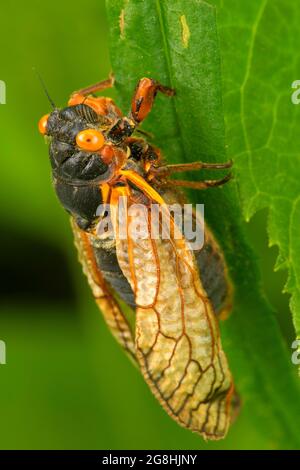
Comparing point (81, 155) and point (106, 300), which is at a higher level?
point (81, 155)

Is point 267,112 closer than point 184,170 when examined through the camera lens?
Yes

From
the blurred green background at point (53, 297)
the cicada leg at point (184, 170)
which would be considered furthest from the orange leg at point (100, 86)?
the blurred green background at point (53, 297)

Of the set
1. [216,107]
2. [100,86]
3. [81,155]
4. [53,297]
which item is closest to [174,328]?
[81,155]

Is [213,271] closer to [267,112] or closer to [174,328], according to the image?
[174,328]

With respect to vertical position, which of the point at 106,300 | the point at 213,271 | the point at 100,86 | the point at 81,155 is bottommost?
the point at 106,300

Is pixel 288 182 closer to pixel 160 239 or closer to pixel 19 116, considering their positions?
pixel 160 239

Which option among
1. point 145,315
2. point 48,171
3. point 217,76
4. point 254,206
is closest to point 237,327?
point 145,315

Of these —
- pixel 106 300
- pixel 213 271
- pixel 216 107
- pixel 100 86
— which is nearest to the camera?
pixel 216 107
